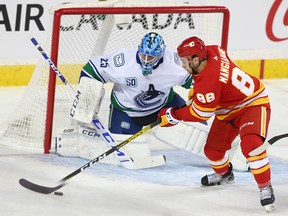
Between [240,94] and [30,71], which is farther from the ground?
[240,94]

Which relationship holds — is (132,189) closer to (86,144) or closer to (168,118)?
(168,118)

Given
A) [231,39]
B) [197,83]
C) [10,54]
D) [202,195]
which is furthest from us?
[231,39]

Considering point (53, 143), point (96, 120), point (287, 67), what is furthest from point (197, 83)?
point (287, 67)

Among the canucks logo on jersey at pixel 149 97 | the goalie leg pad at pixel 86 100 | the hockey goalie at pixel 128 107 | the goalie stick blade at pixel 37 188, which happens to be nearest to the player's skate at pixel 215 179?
the hockey goalie at pixel 128 107

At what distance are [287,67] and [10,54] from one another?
2.18m

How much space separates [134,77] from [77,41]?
556 millimetres

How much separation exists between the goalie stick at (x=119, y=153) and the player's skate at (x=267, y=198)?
0.97m

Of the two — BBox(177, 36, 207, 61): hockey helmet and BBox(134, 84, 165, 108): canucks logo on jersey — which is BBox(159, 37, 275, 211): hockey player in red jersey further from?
BBox(134, 84, 165, 108): canucks logo on jersey

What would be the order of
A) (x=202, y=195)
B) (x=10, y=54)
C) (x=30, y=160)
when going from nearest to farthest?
(x=202, y=195) < (x=30, y=160) < (x=10, y=54)

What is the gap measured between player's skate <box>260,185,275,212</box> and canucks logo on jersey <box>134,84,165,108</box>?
1.07 metres

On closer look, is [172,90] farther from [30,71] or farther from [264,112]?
[30,71]

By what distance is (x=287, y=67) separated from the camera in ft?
26.1

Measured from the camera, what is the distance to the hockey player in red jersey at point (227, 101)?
477 cm

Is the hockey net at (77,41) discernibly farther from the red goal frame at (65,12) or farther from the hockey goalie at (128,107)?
the hockey goalie at (128,107)
